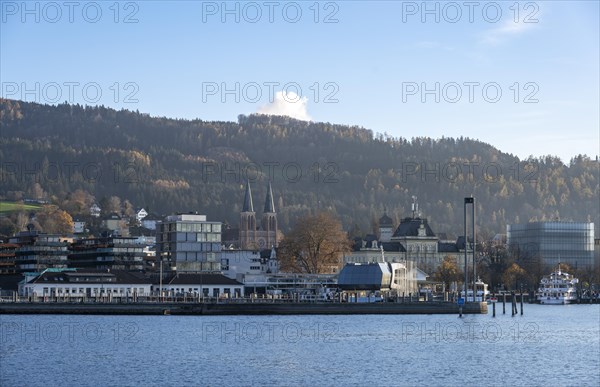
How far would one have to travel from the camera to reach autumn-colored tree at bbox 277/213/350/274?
552ft

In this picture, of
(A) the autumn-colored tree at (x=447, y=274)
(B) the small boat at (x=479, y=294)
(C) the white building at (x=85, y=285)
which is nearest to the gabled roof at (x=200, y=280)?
(C) the white building at (x=85, y=285)

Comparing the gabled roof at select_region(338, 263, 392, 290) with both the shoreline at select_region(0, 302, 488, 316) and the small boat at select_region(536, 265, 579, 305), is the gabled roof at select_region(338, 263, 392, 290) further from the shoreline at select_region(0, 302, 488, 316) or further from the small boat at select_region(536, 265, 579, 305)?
the small boat at select_region(536, 265, 579, 305)

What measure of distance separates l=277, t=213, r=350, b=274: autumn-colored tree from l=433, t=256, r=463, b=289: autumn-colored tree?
2206cm

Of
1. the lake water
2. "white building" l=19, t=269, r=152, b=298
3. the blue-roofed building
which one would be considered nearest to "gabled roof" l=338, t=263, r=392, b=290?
the blue-roofed building

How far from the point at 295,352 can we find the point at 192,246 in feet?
337

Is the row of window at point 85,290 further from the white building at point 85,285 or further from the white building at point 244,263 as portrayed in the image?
the white building at point 244,263

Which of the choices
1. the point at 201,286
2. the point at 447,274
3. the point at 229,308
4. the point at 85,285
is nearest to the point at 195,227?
the point at 201,286

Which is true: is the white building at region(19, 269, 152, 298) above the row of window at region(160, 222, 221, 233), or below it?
below

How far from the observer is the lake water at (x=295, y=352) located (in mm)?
58250

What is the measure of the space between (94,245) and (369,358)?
409 ft

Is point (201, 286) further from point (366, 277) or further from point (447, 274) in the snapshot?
point (447, 274)

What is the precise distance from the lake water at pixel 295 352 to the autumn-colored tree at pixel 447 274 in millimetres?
76835

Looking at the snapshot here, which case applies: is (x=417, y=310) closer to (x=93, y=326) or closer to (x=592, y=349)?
(x=93, y=326)

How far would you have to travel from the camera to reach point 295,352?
71812 mm
